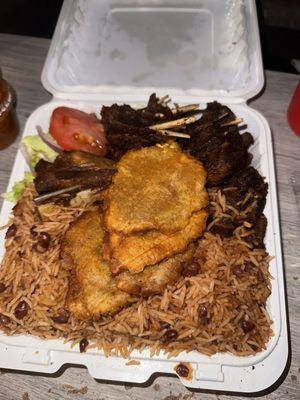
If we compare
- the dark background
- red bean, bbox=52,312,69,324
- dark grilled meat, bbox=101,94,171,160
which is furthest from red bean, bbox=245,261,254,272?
the dark background

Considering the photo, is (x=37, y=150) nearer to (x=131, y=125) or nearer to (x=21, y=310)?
(x=131, y=125)

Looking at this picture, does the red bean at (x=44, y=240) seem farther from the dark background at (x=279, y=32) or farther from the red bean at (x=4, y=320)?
the dark background at (x=279, y=32)

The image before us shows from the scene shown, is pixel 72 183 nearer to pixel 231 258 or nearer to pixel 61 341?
pixel 61 341

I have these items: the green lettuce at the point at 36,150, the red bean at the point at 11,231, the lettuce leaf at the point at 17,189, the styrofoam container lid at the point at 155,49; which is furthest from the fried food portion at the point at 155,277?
the styrofoam container lid at the point at 155,49

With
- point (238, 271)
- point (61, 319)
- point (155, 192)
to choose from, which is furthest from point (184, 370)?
point (155, 192)

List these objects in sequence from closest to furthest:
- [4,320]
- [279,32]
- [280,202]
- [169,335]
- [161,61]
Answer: [169,335], [4,320], [280,202], [161,61], [279,32]

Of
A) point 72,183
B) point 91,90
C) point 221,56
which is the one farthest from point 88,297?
point 221,56

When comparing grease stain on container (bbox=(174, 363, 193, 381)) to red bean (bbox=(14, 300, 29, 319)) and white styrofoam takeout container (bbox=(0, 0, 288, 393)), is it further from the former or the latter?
red bean (bbox=(14, 300, 29, 319))
